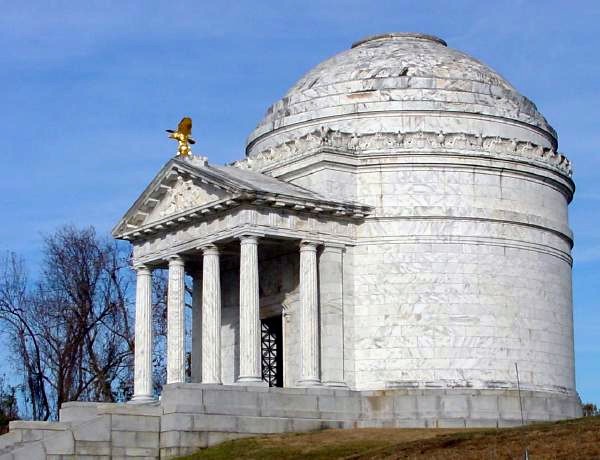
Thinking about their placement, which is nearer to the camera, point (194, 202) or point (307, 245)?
point (307, 245)

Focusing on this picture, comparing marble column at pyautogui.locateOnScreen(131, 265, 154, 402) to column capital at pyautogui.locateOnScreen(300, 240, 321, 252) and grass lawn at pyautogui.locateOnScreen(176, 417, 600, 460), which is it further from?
grass lawn at pyautogui.locateOnScreen(176, 417, 600, 460)

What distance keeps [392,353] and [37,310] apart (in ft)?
92.0

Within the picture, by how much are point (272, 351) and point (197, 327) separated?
3.39m

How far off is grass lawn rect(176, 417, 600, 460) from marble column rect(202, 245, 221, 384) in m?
5.60

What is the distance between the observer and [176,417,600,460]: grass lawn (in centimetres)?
3534

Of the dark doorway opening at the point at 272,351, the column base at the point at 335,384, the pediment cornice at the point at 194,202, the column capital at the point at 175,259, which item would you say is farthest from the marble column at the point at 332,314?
the column capital at the point at 175,259

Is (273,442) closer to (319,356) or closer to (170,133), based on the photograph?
(319,356)

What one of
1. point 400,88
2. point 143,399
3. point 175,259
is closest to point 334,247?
point 175,259

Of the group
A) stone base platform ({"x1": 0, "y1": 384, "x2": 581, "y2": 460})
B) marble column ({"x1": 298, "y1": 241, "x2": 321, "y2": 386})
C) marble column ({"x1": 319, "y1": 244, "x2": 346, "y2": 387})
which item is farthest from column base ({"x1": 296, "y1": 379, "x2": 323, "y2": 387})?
marble column ({"x1": 319, "y1": 244, "x2": 346, "y2": 387})

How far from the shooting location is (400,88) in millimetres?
53062

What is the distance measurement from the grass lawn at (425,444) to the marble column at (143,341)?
9.68 meters

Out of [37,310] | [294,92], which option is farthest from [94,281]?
[294,92]

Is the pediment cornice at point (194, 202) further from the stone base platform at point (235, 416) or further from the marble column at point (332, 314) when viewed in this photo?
the stone base platform at point (235, 416)

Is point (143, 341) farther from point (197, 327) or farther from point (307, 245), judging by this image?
point (307, 245)
